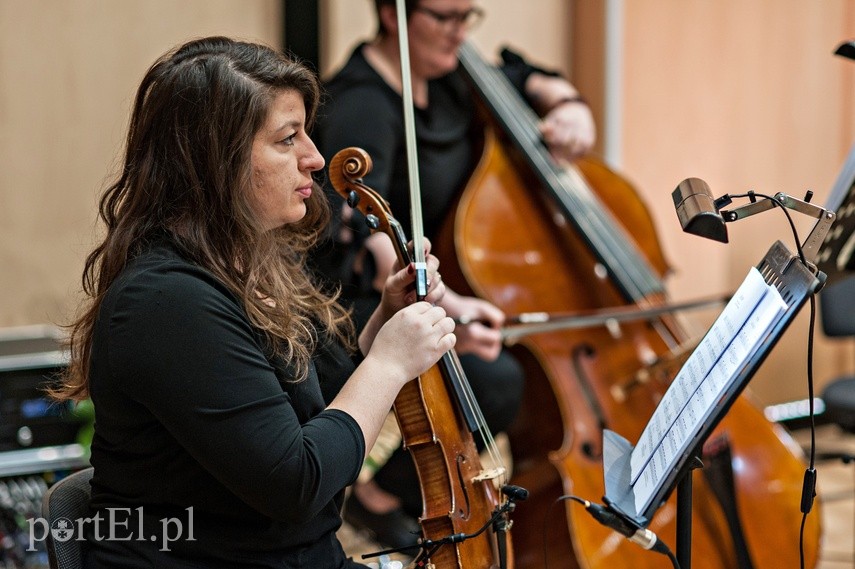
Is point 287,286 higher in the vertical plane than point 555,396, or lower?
higher

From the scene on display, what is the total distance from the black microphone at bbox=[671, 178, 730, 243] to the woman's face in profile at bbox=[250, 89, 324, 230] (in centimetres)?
43

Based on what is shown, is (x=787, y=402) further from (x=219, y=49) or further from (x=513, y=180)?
(x=219, y=49)

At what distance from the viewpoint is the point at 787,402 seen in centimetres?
366

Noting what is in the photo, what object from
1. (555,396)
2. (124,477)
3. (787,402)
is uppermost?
(124,477)

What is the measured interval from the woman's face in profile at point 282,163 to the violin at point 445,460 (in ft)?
0.27

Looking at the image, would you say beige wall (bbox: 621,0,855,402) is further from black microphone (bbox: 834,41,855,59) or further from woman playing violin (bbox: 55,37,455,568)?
woman playing violin (bbox: 55,37,455,568)

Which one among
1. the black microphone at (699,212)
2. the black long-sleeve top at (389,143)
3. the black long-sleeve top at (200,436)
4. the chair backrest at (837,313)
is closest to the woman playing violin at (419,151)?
the black long-sleeve top at (389,143)

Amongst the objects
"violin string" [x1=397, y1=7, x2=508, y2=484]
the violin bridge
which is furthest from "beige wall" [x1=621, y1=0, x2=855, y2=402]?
the violin bridge

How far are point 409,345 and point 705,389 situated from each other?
1.10 feet

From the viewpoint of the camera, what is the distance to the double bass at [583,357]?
5.99 feet

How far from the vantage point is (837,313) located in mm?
2746

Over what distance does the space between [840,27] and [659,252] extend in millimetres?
1931

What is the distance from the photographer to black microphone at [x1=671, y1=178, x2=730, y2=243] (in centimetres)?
102

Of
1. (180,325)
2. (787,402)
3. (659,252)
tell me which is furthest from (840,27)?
(180,325)
